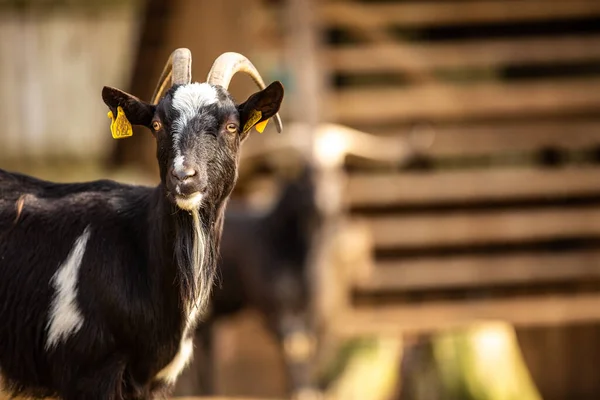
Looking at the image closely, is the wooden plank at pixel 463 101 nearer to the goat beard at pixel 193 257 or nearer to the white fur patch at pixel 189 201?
the goat beard at pixel 193 257

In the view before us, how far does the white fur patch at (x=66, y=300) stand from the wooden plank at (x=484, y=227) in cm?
525

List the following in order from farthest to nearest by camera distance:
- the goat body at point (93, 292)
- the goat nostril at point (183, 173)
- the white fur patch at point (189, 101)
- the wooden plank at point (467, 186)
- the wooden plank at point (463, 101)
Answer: the wooden plank at point (467, 186) < the wooden plank at point (463, 101) < the goat body at point (93, 292) < the white fur patch at point (189, 101) < the goat nostril at point (183, 173)

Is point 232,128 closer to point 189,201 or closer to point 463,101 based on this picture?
point 189,201

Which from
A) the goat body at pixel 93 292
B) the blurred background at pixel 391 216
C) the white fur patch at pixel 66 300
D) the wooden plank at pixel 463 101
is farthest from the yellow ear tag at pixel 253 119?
the wooden plank at pixel 463 101

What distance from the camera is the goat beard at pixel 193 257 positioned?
3979 mm

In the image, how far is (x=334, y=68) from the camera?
29.9 feet

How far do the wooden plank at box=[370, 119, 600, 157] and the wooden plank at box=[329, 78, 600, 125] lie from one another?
0.14 meters

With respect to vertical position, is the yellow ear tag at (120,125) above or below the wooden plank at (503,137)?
above

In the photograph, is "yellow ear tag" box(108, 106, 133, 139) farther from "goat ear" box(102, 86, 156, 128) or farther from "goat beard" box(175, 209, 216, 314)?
"goat beard" box(175, 209, 216, 314)

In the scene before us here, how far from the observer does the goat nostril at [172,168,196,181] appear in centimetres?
366

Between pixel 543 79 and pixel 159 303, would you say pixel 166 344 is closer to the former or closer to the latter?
pixel 159 303

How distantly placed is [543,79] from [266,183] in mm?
3011

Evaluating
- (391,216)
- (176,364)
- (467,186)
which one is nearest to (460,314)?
(467,186)

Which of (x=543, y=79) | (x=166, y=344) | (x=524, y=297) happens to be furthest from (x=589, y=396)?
(x=166, y=344)
